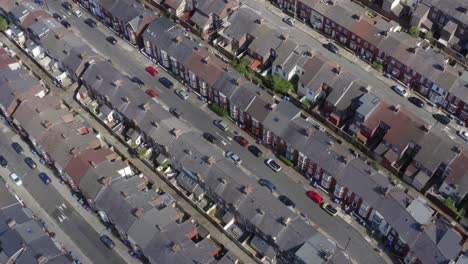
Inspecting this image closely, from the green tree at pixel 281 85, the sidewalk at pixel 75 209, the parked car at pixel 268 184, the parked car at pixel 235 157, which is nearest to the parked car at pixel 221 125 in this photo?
the parked car at pixel 235 157

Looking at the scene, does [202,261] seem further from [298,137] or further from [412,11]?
[412,11]

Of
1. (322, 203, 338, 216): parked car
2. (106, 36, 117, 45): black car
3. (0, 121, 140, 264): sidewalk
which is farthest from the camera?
(106, 36, 117, 45): black car

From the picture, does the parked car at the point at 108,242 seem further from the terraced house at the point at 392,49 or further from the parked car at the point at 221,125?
the terraced house at the point at 392,49

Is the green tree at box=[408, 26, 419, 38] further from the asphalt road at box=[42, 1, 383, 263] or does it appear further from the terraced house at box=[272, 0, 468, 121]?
the asphalt road at box=[42, 1, 383, 263]

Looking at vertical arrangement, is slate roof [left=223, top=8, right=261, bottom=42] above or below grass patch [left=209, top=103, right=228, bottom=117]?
above

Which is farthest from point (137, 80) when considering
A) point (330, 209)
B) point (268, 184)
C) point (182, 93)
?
point (330, 209)

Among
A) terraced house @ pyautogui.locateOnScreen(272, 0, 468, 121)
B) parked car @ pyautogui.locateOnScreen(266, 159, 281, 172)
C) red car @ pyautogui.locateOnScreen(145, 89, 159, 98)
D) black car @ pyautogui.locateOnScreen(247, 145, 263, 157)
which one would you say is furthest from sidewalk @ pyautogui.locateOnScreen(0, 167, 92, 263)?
terraced house @ pyautogui.locateOnScreen(272, 0, 468, 121)
